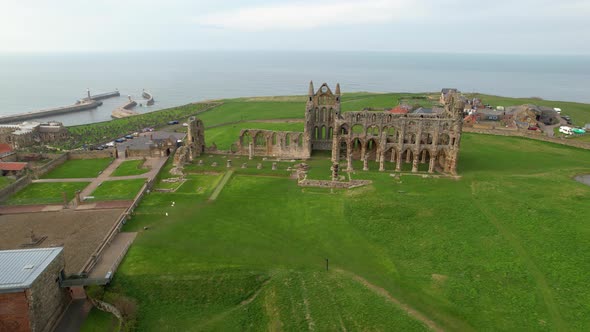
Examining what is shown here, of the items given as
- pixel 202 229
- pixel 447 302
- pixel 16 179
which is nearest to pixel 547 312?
pixel 447 302

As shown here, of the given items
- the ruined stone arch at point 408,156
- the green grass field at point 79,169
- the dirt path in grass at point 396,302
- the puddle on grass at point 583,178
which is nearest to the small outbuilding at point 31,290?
the dirt path in grass at point 396,302

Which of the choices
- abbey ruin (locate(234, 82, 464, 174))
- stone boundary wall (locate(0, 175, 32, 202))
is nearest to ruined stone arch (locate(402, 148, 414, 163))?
abbey ruin (locate(234, 82, 464, 174))

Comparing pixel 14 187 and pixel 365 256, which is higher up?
pixel 14 187

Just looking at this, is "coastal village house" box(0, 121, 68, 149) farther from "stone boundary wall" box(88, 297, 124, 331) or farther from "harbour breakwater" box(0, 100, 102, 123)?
"stone boundary wall" box(88, 297, 124, 331)

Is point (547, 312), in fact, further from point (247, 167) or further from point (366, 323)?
point (247, 167)

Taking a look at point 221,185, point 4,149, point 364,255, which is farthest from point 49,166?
point 364,255

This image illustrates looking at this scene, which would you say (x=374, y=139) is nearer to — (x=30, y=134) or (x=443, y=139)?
(x=443, y=139)

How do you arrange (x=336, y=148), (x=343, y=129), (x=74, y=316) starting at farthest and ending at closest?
(x=343, y=129)
(x=336, y=148)
(x=74, y=316)
